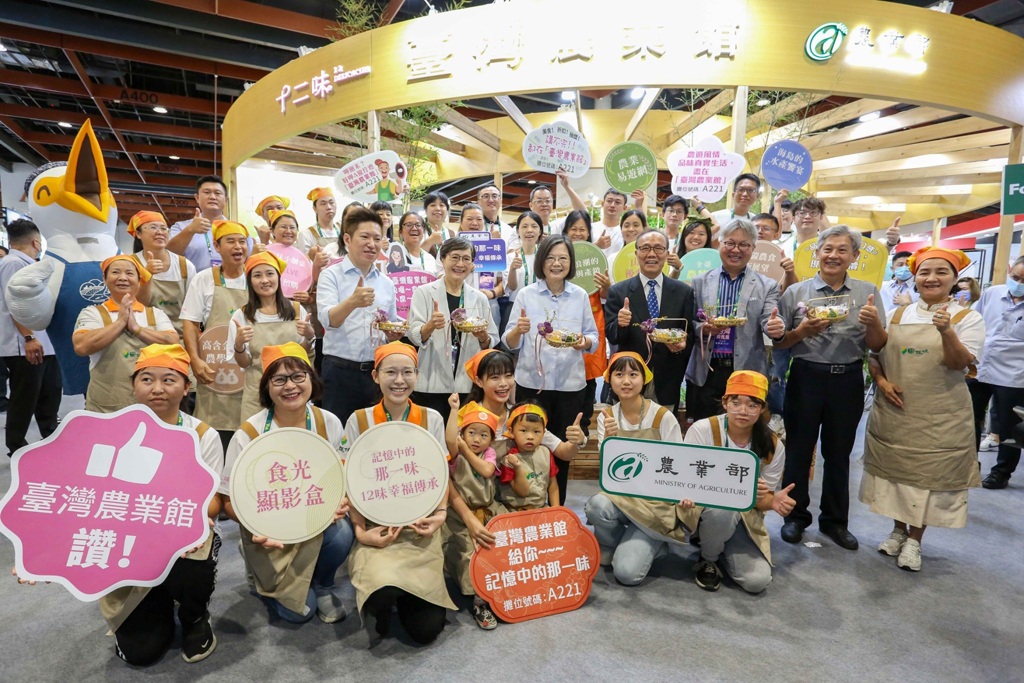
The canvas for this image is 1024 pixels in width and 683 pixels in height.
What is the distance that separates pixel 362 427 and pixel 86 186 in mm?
2348

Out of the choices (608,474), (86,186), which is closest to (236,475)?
(608,474)

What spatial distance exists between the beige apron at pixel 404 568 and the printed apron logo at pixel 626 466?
2.55 feet

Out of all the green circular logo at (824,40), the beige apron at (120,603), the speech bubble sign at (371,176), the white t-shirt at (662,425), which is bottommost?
the beige apron at (120,603)

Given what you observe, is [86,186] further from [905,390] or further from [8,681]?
[905,390]

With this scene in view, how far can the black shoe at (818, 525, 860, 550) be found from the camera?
113 inches

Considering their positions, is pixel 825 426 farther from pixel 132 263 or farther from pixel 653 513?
pixel 132 263

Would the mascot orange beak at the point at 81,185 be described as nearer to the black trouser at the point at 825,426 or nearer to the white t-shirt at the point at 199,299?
the white t-shirt at the point at 199,299

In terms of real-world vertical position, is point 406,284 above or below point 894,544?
above

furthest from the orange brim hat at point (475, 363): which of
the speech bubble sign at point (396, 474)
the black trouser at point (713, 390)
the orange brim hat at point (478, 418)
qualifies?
the black trouser at point (713, 390)

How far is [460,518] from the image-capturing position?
2322 mm

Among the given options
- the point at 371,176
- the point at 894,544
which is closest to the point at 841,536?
the point at 894,544

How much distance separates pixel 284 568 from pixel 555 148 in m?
3.50

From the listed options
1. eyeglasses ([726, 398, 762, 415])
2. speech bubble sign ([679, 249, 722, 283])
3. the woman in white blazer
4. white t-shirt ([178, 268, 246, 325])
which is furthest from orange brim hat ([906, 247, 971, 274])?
white t-shirt ([178, 268, 246, 325])

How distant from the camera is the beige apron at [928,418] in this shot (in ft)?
8.63
